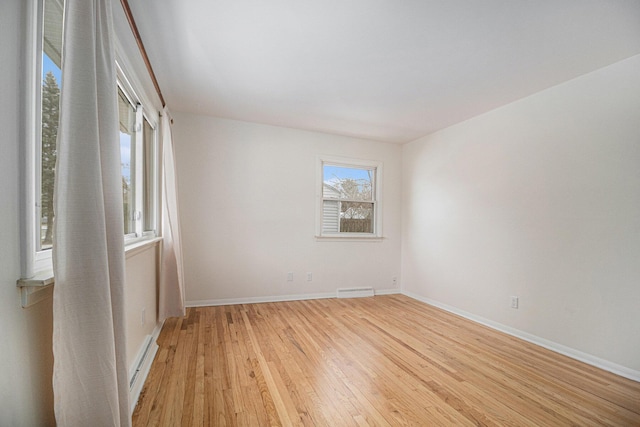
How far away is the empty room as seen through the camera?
36.9 inches

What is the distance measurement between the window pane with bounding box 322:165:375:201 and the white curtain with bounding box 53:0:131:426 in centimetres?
357

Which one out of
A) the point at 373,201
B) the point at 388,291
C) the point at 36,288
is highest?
the point at 373,201

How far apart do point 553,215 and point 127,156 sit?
12.6 feet

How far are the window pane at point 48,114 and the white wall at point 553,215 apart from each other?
364cm

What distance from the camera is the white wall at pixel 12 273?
2.50 ft

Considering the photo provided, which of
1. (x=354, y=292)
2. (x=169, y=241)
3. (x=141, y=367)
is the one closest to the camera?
(x=141, y=367)

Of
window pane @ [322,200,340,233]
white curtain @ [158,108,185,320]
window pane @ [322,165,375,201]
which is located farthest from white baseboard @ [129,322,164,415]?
window pane @ [322,165,375,201]

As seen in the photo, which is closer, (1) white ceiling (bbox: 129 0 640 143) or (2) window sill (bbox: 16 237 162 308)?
(2) window sill (bbox: 16 237 162 308)

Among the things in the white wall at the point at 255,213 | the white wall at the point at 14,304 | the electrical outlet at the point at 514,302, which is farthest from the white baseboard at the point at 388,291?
the white wall at the point at 14,304

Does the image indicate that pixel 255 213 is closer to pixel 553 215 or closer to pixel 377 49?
pixel 377 49

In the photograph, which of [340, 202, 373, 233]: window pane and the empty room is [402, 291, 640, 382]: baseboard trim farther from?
[340, 202, 373, 233]: window pane

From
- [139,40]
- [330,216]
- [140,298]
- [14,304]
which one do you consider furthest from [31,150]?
[330,216]

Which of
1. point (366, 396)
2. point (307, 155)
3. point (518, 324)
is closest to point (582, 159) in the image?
point (518, 324)

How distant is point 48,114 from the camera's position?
108 cm
